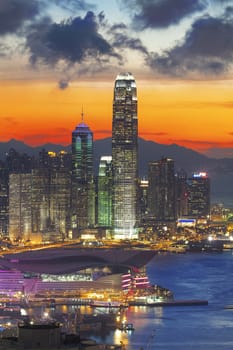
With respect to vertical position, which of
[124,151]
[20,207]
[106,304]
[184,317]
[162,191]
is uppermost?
[124,151]

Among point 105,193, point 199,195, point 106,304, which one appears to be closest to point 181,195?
point 199,195

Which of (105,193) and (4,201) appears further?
(105,193)

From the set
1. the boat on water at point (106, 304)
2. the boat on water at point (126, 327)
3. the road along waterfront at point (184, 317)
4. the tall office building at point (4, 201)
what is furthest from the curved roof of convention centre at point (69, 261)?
the tall office building at point (4, 201)

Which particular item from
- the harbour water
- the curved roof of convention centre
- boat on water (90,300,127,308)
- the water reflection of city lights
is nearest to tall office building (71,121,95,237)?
the harbour water

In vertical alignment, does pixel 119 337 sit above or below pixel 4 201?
below

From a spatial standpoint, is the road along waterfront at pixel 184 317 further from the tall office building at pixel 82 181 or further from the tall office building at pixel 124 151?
the tall office building at pixel 82 181

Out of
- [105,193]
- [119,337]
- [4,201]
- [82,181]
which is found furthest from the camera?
Answer: [105,193]

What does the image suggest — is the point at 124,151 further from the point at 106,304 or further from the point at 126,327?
the point at 126,327
